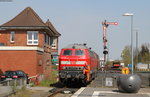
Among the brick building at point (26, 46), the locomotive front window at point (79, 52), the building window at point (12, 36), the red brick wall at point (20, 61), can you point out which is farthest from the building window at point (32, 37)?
the locomotive front window at point (79, 52)

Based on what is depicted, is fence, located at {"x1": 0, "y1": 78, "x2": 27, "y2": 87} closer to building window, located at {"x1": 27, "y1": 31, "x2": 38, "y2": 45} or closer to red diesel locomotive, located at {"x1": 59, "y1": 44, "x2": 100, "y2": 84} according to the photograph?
red diesel locomotive, located at {"x1": 59, "y1": 44, "x2": 100, "y2": 84}

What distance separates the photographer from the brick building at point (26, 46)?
33.7m

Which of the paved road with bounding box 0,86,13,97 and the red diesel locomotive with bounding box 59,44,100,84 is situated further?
the red diesel locomotive with bounding box 59,44,100,84

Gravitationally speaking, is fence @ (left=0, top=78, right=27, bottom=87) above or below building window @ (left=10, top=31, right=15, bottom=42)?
below

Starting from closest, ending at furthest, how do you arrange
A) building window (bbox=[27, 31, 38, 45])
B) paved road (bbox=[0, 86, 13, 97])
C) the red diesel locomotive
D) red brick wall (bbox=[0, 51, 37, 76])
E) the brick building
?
paved road (bbox=[0, 86, 13, 97]) → the red diesel locomotive → red brick wall (bbox=[0, 51, 37, 76]) → the brick building → building window (bbox=[27, 31, 38, 45])

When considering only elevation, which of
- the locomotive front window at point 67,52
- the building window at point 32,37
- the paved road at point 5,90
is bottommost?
the paved road at point 5,90

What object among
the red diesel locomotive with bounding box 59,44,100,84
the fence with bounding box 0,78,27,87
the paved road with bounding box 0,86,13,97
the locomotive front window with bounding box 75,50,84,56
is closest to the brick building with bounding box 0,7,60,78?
the red diesel locomotive with bounding box 59,44,100,84

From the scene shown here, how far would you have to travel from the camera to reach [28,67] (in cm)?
3384

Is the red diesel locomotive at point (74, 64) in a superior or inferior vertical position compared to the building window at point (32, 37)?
inferior

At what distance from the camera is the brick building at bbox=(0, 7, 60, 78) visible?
3369 centimetres

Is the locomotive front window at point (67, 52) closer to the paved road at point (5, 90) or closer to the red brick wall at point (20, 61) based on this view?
the red brick wall at point (20, 61)

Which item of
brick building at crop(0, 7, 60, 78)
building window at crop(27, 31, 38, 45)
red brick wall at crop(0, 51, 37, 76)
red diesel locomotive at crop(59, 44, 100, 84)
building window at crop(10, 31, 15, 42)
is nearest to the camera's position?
red diesel locomotive at crop(59, 44, 100, 84)

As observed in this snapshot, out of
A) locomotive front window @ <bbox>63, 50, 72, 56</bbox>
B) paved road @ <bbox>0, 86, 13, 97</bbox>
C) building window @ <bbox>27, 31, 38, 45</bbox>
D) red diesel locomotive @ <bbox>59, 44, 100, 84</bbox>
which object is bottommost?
paved road @ <bbox>0, 86, 13, 97</bbox>

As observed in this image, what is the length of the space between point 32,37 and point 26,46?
20.2 ft
